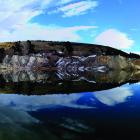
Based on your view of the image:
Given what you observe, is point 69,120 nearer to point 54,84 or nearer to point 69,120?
point 69,120

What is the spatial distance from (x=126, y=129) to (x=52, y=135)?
3.14 m

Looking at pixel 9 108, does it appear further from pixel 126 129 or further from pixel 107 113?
pixel 126 129

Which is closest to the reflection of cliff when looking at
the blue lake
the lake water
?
the blue lake

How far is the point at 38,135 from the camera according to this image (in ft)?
43.3

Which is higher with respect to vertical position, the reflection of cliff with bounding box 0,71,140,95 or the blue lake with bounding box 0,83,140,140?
the reflection of cliff with bounding box 0,71,140,95

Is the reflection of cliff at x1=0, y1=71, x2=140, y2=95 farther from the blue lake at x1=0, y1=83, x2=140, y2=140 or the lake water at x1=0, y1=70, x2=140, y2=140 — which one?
the lake water at x1=0, y1=70, x2=140, y2=140

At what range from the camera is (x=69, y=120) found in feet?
54.4

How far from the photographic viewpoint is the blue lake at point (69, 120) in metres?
13.3

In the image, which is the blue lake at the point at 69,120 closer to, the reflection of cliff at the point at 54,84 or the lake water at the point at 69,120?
the lake water at the point at 69,120

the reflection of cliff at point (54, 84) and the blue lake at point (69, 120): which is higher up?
the reflection of cliff at point (54, 84)

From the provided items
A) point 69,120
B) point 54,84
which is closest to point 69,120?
point 69,120

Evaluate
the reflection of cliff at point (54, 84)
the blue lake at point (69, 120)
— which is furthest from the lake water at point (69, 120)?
the reflection of cliff at point (54, 84)

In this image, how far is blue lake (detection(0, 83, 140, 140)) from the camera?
13.3 meters

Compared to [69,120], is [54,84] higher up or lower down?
higher up
